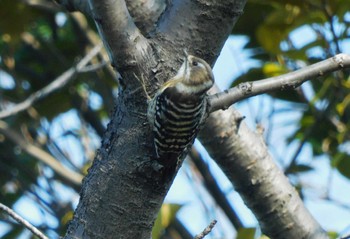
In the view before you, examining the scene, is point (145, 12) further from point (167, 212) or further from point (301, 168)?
point (301, 168)

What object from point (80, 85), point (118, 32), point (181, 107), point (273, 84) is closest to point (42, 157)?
point (80, 85)

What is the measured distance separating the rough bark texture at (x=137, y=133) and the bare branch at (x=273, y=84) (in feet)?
0.30

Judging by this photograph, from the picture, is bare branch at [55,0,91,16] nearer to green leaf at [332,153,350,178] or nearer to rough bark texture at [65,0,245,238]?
rough bark texture at [65,0,245,238]

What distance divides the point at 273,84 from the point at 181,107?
1.20ft

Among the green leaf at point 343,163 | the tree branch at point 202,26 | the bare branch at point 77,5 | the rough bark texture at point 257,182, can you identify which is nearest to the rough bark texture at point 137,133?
the tree branch at point 202,26

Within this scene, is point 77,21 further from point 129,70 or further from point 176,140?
point 129,70

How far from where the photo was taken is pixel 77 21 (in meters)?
3.66

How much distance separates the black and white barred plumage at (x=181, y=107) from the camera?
6.27 ft

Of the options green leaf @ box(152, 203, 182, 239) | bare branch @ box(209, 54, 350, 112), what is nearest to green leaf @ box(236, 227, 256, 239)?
green leaf @ box(152, 203, 182, 239)

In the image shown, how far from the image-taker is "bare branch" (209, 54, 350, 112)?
186 cm

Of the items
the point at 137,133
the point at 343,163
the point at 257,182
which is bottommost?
the point at 137,133

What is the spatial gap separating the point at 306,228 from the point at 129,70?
95 cm

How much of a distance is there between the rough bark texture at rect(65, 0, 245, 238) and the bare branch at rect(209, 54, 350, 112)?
0.09 m

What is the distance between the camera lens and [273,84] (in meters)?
1.92
